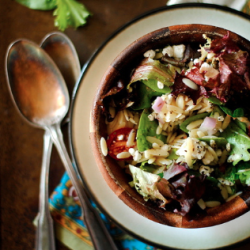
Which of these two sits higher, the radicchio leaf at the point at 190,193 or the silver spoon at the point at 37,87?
the silver spoon at the point at 37,87

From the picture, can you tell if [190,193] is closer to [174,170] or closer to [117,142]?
[174,170]

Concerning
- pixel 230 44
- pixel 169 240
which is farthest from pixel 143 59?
pixel 169 240

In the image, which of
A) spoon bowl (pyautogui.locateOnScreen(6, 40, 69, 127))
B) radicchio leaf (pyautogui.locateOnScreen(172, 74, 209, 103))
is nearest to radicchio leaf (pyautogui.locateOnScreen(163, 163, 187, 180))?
radicchio leaf (pyautogui.locateOnScreen(172, 74, 209, 103))

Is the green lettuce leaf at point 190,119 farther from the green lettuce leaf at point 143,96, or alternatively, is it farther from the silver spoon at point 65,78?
the silver spoon at point 65,78

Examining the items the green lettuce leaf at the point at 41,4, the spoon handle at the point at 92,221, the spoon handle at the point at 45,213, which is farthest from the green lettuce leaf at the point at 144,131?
the green lettuce leaf at the point at 41,4

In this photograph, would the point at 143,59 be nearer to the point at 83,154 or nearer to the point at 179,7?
the point at 179,7

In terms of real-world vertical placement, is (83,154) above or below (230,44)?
below
